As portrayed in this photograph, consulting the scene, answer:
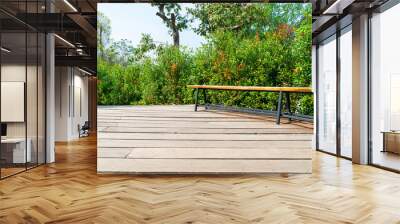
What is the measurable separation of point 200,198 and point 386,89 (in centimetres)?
389

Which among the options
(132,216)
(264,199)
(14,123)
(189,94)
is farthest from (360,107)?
(14,123)

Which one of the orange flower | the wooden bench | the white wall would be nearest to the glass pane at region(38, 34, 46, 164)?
the orange flower

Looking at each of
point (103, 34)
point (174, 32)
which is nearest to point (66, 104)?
point (103, 34)

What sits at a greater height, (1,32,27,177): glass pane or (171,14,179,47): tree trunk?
(171,14,179,47): tree trunk

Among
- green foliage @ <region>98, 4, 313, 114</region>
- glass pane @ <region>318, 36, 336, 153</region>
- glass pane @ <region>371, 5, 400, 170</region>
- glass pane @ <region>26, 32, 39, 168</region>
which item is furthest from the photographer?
glass pane @ <region>318, 36, 336, 153</region>

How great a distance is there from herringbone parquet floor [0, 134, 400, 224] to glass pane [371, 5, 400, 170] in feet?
1.41

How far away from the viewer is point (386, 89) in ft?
21.8

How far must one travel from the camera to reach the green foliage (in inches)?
242

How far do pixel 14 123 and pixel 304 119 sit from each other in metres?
4.32

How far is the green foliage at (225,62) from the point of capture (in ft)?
20.2

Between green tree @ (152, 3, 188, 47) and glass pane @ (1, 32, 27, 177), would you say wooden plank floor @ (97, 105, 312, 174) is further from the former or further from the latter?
glass pane @ (1, 32, 27, 177)

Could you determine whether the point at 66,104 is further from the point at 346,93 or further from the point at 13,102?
the point at 346,93

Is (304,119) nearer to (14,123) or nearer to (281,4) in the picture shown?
(281,4)

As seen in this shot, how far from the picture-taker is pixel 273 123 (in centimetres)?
616
